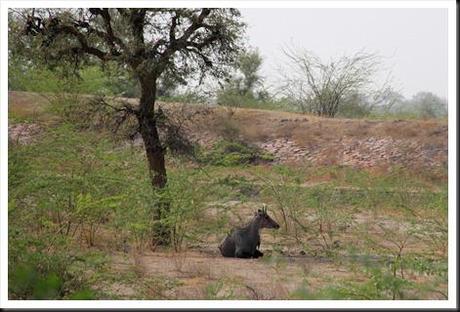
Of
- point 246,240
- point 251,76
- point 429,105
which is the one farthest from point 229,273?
point 429,105

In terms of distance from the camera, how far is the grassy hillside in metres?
7.46

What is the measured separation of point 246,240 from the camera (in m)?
10.7

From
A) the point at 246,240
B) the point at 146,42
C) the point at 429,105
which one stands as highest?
the point at 429,105

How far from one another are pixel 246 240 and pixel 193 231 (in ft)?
3.01

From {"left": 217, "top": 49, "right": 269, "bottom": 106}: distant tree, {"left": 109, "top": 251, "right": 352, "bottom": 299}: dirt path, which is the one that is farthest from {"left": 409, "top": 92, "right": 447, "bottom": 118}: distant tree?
{"left": 109, "top": 251, "right": 352, "bottom": 299}: dirt path

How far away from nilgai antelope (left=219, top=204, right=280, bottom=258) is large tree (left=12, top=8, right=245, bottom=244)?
56.8 inches

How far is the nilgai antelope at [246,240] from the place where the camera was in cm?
1070

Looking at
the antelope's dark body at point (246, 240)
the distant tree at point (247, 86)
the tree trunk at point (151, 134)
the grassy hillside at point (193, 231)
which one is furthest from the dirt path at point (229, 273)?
the distant tree at point (247, 86)

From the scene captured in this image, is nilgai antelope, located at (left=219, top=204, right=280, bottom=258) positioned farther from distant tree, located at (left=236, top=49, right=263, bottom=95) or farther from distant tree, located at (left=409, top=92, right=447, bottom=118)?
distant tree, located at (left=409, top=92, right=447, bottom=118)

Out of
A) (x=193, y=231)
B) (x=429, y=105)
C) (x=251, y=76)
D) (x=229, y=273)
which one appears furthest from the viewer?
(x=429, y=105)

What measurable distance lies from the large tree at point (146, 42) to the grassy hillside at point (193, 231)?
80cm

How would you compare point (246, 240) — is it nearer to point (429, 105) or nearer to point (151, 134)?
point (151, 134)

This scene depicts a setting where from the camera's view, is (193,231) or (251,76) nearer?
(193,231)

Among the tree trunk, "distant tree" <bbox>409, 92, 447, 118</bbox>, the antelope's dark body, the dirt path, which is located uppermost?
"distant tree" <bbox>409, 92, 447, 118</bbox>
